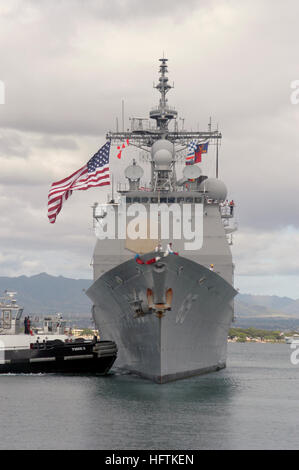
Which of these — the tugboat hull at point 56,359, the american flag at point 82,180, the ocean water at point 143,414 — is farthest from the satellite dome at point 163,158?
the ocean water at point 143,414

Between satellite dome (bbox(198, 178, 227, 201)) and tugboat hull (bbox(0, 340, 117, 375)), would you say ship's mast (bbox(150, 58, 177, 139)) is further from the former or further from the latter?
tugboat hull (bbox(0, 340, 117, 375))

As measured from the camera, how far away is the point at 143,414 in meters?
28.2

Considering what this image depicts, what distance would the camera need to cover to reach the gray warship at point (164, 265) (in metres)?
33.0

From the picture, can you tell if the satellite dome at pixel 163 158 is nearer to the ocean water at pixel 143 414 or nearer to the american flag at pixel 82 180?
the american flag at pixel 82 180

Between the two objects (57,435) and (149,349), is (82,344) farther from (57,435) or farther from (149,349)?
(57,435)

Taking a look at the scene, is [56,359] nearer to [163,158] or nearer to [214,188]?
[163,158]

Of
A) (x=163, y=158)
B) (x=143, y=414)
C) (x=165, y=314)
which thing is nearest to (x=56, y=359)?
(x=165, y=314)

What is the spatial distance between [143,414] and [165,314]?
571 centimetres

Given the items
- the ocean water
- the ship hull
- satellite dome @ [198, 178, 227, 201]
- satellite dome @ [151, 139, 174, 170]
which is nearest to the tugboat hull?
the ocean water

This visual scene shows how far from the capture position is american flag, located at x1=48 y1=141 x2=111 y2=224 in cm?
3572

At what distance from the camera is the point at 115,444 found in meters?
23.5

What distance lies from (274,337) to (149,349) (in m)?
126

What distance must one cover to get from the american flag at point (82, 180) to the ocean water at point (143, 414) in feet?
27.6
